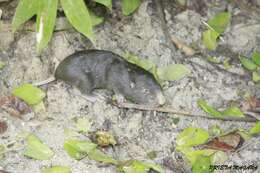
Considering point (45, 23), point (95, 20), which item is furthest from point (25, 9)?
point (95, 20)

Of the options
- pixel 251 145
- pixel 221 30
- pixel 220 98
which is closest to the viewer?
pixel 251 145

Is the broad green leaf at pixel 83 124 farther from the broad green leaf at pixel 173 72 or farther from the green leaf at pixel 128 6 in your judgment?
the green leaf at pixel 128 6

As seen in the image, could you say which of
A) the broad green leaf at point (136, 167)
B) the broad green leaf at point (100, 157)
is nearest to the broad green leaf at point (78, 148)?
the broad green leaf at point (100, 157)

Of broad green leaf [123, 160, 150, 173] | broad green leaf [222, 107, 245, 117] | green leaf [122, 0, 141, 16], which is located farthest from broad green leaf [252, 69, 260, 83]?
broad green leaf [123, 160, 150, 173]

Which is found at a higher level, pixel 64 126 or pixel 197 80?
pixel 197 80

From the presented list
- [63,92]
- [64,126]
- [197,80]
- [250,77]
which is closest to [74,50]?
[63,92]

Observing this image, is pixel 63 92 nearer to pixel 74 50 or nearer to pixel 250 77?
pixel 74 50

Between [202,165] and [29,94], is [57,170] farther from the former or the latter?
[202,165]
